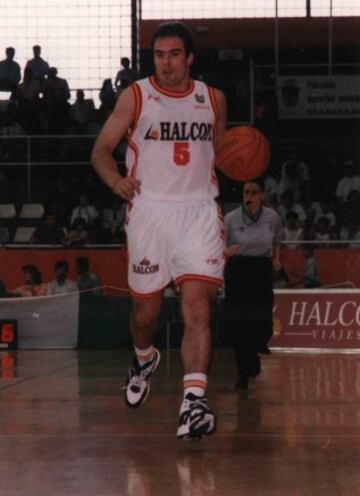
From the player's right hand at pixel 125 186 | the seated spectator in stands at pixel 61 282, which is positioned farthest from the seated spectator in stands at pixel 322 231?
the player's right hand at pixel 125 186

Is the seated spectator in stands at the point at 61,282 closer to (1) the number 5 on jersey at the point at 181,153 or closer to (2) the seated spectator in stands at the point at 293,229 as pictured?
(2) the seated spectator in stands at the point at 293,229

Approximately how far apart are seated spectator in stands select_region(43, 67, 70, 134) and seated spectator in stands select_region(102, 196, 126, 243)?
2.60 metres

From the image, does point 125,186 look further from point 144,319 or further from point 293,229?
point 293,229

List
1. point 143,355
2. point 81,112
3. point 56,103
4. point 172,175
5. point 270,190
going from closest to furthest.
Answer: point 172,175, point 143,355, point 270,190, point 56,103, point 81,112

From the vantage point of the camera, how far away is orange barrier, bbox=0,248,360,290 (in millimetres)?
19344

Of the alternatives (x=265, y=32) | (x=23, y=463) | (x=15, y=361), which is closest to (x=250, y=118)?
(x=265, y=32)

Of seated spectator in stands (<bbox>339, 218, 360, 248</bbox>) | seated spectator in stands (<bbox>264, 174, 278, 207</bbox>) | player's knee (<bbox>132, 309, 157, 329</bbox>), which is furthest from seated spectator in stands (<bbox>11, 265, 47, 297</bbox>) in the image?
player's knee (<bbox>132, 309, 157, 329</bbox>)

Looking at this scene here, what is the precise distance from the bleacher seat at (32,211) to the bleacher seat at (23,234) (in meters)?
0.71

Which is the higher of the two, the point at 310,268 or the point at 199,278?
the point at 199,278

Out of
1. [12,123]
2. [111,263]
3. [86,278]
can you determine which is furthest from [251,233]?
[12,123]

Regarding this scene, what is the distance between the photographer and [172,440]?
8.22 metres

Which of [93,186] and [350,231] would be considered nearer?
[350,231]

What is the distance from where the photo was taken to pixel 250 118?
87.6ft

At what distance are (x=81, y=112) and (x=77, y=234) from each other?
5.57 metres
